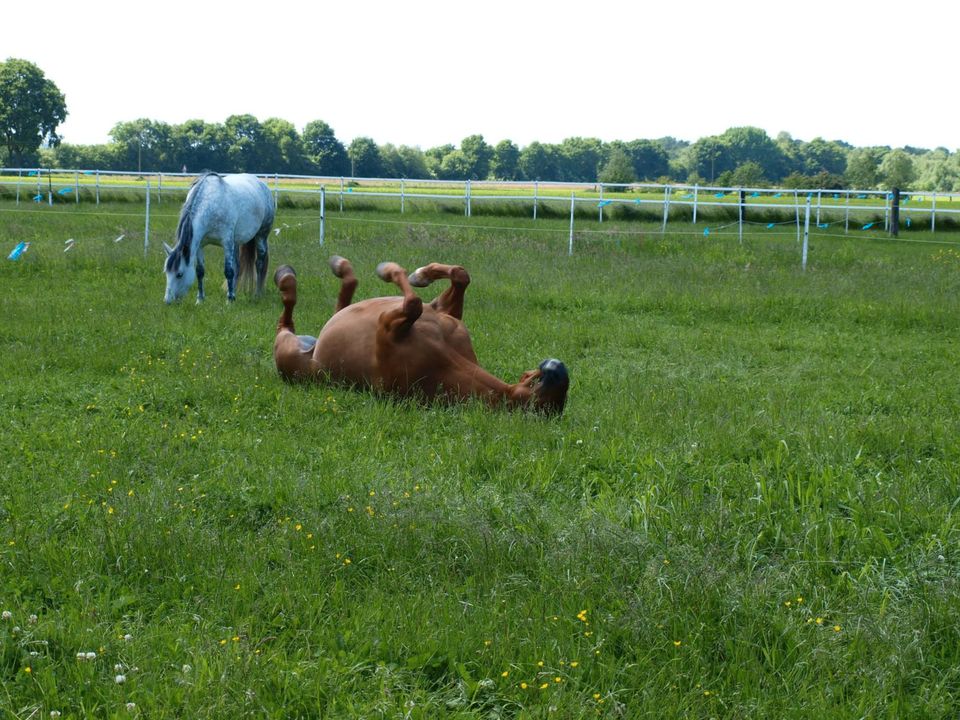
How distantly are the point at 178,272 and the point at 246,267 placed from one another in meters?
1.47

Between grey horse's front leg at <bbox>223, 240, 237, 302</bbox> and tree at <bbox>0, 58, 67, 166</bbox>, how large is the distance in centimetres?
6703

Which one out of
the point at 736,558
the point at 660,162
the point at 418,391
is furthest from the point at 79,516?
the point at 660,162

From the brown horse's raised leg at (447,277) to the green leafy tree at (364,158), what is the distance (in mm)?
72051

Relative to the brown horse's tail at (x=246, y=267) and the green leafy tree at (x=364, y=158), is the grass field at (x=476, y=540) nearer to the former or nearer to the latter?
the brown horse's tail at (x=246, y=267)

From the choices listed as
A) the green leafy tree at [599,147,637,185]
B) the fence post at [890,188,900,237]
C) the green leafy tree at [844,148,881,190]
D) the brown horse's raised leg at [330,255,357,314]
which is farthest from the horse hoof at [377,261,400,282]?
the green leafy tree at [844,148,881,190]

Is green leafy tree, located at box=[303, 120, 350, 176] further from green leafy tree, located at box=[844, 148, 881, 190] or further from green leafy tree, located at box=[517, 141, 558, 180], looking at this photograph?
green leafy tree, located at box=[844, 148, 881, 190]

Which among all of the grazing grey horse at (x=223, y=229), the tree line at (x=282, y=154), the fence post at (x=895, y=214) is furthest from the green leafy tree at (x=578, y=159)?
the grazing grey horse at (x=223, y=229)

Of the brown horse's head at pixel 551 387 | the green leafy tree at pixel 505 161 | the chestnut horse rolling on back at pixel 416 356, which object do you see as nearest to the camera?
the brown horse's head at pixel 551 387

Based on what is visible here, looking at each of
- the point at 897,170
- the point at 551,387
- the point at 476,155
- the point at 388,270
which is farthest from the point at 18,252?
the point at 897,170

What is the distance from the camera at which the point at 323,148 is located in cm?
8175

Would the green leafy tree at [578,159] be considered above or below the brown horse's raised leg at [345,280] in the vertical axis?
above

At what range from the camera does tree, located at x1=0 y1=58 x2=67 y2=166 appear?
6975 cm

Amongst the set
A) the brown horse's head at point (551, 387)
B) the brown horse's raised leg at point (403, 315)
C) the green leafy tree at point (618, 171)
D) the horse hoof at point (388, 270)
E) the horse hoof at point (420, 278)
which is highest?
the green leafy tree at point (618, 171)

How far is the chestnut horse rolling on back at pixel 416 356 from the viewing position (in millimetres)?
6039
